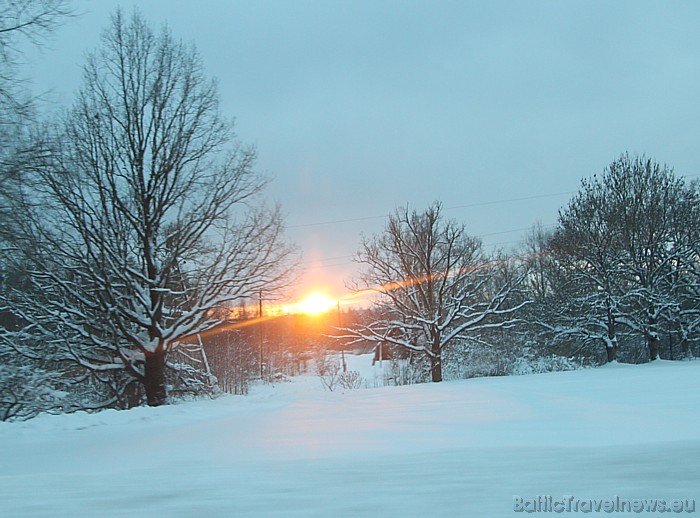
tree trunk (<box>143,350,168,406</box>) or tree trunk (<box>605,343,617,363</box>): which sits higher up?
tree trunk (<box>143,350,168,406</box>)

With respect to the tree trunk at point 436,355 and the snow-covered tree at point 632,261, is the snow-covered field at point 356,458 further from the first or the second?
the snow-covered tree at point 632,261

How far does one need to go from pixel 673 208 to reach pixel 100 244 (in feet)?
94.6

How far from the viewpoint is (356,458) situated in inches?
177

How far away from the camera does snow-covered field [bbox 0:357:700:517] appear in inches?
123

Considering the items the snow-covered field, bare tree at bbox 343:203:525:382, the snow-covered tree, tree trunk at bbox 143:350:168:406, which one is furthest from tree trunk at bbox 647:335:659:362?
tree trunk at bbox 143:350:168:406


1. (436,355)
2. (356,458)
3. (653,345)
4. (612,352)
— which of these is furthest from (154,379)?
(653,345)

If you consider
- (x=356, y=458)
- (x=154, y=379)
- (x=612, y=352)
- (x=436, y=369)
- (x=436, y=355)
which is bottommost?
(x=612, y=352)

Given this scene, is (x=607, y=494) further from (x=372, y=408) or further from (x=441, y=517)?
(x=372, y=408)

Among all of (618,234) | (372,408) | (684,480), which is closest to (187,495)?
(684,480)

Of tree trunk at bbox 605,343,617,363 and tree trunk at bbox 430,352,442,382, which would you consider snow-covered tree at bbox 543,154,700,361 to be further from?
tree trunk at bbox 430,352,442,382

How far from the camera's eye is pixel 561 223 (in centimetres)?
2991

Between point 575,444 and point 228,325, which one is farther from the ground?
point 228,325

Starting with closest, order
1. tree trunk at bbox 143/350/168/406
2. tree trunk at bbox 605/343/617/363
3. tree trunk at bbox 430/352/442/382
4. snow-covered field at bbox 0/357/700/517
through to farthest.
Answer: snow-covered field at bbox 0/357/700/517, tree trunk at bbox 143/350/168/406, tree trunk at bbox 430/352/442/382, tree trunk at bbox 605/343/617/363

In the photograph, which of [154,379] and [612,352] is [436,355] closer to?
[612,352]
